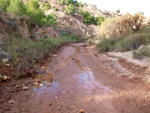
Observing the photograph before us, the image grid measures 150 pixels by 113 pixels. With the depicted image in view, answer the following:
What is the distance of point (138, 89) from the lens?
395cm

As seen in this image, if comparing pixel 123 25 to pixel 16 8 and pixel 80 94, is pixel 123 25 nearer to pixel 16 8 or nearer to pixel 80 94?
pixel 80 94

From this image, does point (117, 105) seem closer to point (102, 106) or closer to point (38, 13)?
point (102, 106)

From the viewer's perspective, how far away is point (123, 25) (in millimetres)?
11523

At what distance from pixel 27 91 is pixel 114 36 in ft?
33.9

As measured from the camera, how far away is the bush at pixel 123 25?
1099 centimetres

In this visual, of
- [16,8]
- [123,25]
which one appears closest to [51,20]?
[16,8]

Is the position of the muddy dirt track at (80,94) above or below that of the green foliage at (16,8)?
below

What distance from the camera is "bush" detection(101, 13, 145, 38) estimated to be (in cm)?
1099

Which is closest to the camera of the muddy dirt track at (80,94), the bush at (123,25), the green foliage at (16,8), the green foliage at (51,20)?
the muddy dirt track at (80,94)

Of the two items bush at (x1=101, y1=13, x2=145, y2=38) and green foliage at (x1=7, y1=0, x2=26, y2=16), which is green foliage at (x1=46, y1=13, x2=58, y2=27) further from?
bush at (x1=101, y1=13, x2=145, y2=38)

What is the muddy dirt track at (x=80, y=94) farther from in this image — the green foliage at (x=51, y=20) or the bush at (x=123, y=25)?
the green foliage at (x=51, y=20)

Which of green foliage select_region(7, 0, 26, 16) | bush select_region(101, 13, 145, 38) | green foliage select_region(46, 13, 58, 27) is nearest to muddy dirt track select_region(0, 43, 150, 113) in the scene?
bush select_region(101, 13, 145, 38)

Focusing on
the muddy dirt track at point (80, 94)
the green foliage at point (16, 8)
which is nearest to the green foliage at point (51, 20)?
the green foliage at point (16, 8)

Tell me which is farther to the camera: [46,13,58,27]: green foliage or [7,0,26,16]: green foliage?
[46,13,58,27]: green foliage
